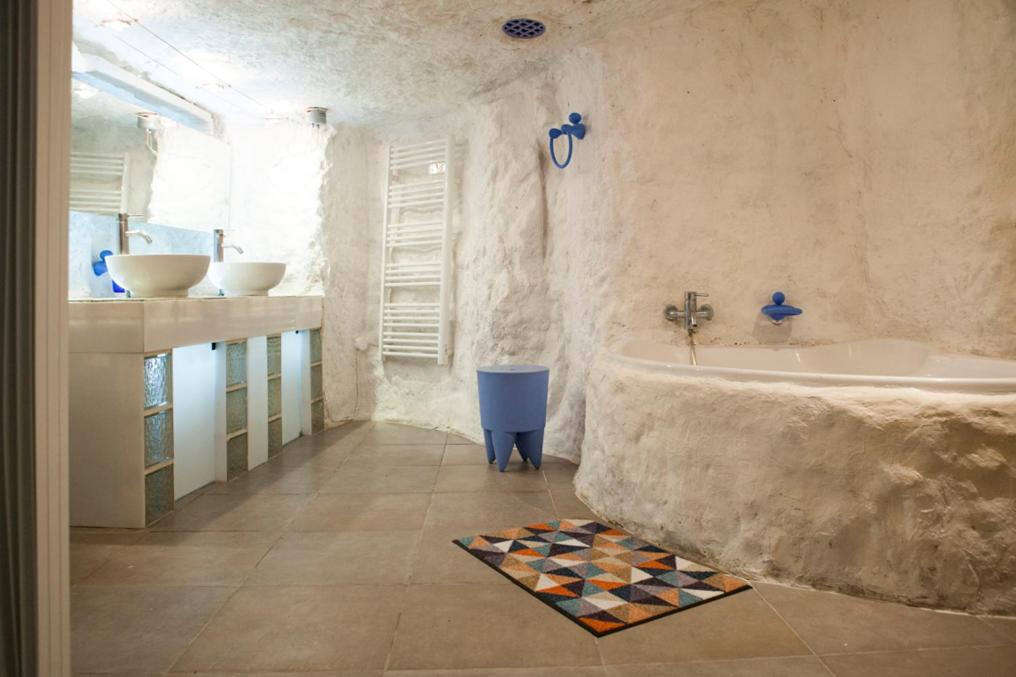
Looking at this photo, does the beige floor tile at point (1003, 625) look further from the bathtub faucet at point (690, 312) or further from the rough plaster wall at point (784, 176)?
the bathtub faucet at point (690, 312)

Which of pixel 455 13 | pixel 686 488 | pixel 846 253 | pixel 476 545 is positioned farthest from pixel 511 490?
pixel 455 13

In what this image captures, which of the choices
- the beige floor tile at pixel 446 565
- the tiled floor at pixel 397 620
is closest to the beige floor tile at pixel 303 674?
the tiled floor at pixel 397 620

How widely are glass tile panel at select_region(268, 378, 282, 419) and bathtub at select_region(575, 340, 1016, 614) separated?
1.98m

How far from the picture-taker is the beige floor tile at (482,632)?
1504 millimetres

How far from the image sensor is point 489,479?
9.82 ft

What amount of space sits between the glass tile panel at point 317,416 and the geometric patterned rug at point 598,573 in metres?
2.04

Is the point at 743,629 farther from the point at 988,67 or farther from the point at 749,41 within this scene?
the point at 749,41

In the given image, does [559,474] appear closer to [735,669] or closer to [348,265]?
[735,669]

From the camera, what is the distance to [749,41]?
278 centimetres

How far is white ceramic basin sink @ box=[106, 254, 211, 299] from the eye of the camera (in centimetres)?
262

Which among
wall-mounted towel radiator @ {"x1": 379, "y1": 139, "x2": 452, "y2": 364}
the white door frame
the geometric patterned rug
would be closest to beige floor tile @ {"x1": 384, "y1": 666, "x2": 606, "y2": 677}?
the geometric patterned rug

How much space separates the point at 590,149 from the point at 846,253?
1.17 metres

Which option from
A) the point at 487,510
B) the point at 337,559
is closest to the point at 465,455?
the point at 487,510

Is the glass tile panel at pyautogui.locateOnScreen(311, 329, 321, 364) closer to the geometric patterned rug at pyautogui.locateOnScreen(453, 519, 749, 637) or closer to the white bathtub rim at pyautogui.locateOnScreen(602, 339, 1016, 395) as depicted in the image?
the geometric patterned rug at pyautogui.locateOnScreen(453, 519, 749, 637)
